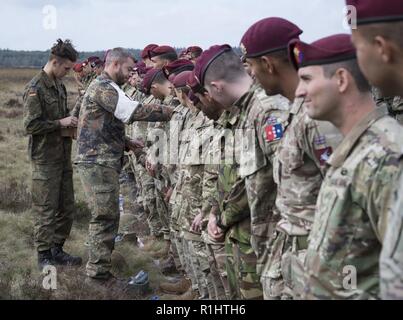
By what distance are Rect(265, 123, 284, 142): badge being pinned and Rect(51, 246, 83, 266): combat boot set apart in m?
4.28

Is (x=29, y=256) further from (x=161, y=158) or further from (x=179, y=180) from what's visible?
(x=179, y=180)

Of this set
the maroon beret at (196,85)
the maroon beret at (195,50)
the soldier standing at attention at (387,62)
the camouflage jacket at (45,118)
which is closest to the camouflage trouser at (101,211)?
the camouflage jacket at (45,118)

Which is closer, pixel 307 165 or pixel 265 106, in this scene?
pixel 307 165

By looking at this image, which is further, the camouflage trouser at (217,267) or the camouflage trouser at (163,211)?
the camouflage trouser at (163,211)

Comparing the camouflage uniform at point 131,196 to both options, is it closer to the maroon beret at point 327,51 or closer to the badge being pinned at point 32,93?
the badge being pinned at point 32,93

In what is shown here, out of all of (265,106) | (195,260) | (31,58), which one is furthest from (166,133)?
(31,58)

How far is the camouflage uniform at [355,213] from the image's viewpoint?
70.2 inches

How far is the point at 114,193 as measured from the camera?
560 cm

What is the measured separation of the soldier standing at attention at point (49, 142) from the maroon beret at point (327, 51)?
13.7 feet

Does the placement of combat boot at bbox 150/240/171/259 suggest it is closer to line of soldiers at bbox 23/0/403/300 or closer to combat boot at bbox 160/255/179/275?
combat boot at bbox 160/255/179/275

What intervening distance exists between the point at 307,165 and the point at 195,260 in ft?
7.72

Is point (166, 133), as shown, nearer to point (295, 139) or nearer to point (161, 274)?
point (161, 274)

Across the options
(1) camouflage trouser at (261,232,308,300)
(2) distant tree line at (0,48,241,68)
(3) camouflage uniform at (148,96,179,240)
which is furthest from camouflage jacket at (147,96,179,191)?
(2) distant tree line at (0,48,241,68)
